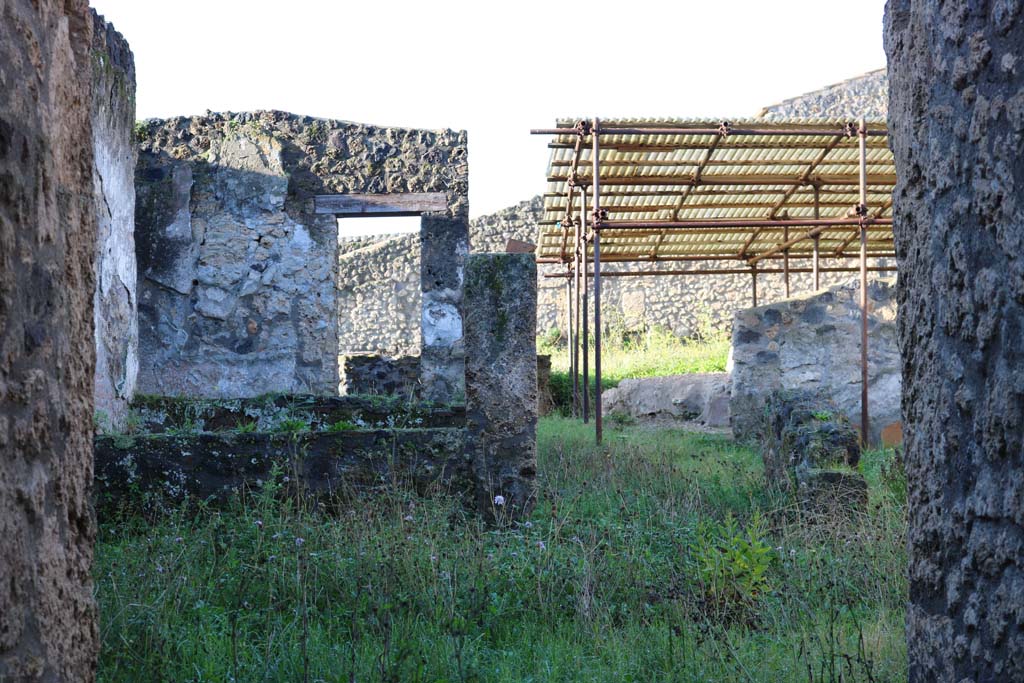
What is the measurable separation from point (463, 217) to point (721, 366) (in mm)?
9737

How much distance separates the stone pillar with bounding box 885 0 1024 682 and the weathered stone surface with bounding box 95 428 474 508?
341 cm

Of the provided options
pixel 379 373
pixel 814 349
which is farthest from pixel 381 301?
pixel 814 349

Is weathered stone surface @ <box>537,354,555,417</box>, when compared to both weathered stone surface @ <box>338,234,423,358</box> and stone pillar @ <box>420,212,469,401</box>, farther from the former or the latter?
weathered stone surface @ <box>338,234,423,358</box>

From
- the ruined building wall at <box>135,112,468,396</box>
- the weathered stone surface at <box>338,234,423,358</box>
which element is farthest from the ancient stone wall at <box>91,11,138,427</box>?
the weathered stone surface at <box>338,234,423,358</box>

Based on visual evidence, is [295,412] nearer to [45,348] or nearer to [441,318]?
[441,318]

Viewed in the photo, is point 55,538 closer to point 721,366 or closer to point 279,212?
point 279,212

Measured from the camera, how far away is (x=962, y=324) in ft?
6.12

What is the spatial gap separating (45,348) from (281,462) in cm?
329

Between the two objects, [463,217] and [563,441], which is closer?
[563,441]

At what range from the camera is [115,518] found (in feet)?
15.5

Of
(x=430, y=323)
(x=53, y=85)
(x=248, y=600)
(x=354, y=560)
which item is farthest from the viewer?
(x=430, y=323)

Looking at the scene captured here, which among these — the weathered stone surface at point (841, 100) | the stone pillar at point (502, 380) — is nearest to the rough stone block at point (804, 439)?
the stone pillar at point (502, 380)

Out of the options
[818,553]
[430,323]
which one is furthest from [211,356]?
[818,553]

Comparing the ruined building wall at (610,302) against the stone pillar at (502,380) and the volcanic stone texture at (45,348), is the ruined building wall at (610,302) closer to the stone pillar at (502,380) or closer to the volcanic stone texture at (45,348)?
the stone pillar at (502,380)
